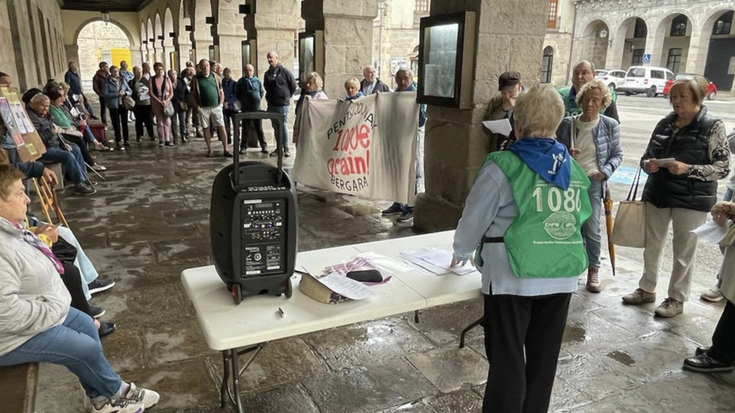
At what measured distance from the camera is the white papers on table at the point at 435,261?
8.14 feet

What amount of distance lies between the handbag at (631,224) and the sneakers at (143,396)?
9.83 ft

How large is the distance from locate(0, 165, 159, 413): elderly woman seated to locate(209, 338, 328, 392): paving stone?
1.93ft

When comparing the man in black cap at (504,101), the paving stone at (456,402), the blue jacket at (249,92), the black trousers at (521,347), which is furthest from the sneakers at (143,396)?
the blue jacket at (249,92)

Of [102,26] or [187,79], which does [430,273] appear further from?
[102,26]

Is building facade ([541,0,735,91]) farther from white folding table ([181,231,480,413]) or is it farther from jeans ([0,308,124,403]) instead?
jeans ([0,308,124,403])

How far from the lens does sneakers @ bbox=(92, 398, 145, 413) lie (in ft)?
7.70

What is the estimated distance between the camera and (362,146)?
554 centimetres

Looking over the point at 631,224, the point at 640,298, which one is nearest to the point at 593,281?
the point at 640,298

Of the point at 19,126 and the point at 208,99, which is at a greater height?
the point at 208,99

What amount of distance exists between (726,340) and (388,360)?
1776 millimetres

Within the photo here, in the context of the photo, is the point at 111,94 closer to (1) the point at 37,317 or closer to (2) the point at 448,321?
(2) the point at 448,321

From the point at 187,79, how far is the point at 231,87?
185 centimetres

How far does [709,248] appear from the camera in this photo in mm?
4914

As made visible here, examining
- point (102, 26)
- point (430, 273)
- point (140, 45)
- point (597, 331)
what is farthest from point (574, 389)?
point (102, 26)
